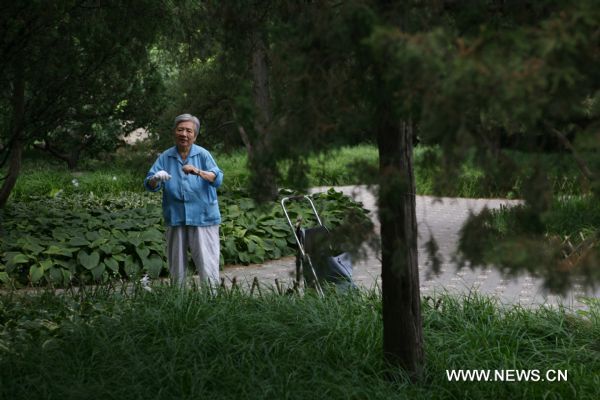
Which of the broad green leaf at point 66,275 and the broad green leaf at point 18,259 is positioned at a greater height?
the broad green leaf at point 18,259

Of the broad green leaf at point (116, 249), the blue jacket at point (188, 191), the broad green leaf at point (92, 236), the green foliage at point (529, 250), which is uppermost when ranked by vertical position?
the blue jacket at point (188, 191)

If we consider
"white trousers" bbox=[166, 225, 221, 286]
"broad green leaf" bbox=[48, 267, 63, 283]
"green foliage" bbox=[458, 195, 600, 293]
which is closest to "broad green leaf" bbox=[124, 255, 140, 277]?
"broad green leaf" bbox=[48, 267, 63, 283]

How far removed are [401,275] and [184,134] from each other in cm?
315

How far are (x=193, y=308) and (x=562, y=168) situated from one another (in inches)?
121

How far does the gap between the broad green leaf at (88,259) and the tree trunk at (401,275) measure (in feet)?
16.3

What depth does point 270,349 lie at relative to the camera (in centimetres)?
495

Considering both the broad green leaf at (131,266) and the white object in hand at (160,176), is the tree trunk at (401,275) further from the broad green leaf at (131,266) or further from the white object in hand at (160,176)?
the broad green leaf at (131,266)

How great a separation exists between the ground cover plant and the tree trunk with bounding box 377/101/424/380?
0.42 feet

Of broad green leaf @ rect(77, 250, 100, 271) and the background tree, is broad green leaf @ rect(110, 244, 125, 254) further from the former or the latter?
the background tree

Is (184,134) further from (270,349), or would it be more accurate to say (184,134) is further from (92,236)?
(92,236)

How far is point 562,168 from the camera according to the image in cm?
328

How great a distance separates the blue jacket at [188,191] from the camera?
7.09m

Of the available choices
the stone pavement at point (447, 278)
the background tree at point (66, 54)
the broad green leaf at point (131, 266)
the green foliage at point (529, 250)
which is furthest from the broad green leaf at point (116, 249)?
the green foliage at point (529, 250)

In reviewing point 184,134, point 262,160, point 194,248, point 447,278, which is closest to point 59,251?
point 194,248
